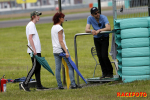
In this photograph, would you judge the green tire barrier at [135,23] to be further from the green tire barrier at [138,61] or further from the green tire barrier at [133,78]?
the green tire barrier at [133,78]

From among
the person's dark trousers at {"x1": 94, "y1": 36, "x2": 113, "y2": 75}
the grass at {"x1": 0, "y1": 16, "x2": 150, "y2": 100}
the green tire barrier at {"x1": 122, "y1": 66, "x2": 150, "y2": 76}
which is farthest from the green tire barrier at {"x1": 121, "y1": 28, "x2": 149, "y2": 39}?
the grass at {"x1": 0, "y1": 16, "x2": 150, "y2": 100}

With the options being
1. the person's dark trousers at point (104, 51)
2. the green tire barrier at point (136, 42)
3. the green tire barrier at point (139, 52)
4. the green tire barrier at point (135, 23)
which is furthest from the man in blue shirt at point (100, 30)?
the green tire barrier at point (139, 52)

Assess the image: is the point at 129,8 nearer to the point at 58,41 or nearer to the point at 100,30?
the point at 100,30

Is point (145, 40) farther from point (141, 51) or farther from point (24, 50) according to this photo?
point (24, 50)

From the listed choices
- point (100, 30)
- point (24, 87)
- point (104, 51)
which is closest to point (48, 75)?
point (24, 87)

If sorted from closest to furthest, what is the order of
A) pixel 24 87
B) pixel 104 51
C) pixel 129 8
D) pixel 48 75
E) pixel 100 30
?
pixel 100 30 < pixel 24 87 < pixel 104 51 < pixel 129 8 < pixel 48 75

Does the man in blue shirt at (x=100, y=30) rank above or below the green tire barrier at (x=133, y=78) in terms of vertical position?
above

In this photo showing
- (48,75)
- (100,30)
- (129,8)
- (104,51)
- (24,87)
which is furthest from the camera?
(48,75)

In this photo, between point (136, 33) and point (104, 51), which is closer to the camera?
point (136, 33)

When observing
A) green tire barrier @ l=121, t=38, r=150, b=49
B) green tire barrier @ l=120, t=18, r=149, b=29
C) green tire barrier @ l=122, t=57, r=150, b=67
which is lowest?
green tire barrier @ l=122, t=57, r=150, b=67

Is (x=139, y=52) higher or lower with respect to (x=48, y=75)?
higher

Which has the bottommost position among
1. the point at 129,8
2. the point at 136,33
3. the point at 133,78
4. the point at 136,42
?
the point at 133,78

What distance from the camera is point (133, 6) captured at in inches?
275

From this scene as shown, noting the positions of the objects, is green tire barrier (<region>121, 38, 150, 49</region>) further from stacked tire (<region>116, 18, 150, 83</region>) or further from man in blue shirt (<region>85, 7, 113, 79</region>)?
man in blue shirt (<region>85, 7, 113, 79</region>)
